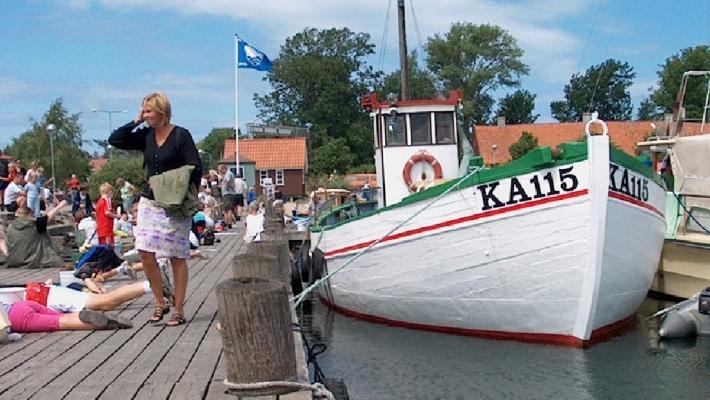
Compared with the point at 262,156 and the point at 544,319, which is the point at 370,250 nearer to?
the point at 544,319

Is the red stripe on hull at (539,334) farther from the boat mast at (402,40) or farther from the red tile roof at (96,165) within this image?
the red tile roof at (96,165)

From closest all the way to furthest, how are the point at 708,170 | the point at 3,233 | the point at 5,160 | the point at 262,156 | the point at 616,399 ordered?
1. the point at 616,399
2. the point at 3,233
3. the point at 708,170
4. the point at 5,160
5. the point at 262,156

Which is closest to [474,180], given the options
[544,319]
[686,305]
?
[544,319]

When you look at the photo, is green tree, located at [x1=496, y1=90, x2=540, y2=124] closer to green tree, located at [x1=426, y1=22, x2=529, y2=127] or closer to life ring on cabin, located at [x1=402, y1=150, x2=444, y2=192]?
green tree, located at [x1=426, y1=22, x2=529, y2=127]

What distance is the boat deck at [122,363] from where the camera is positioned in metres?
4.56

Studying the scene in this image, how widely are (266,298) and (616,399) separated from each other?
17.7 feet

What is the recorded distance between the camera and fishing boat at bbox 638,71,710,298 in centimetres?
1320

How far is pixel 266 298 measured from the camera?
13.7 ft

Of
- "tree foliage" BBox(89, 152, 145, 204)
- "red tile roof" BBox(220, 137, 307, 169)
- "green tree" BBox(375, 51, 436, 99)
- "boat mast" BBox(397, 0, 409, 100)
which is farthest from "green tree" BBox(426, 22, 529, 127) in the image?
"boat mast" BBox(397, 0, 409, 100)

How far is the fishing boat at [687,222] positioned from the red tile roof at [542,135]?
142 ft

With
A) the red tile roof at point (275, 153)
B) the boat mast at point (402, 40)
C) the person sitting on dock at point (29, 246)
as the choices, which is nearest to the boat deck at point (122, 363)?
the person sitting on dock at point (29, 246)

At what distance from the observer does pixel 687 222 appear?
45.0 feet

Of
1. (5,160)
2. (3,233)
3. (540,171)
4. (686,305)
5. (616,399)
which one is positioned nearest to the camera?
(616,399)

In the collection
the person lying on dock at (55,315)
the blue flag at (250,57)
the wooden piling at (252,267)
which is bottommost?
the person lying on dock at (55,315)
